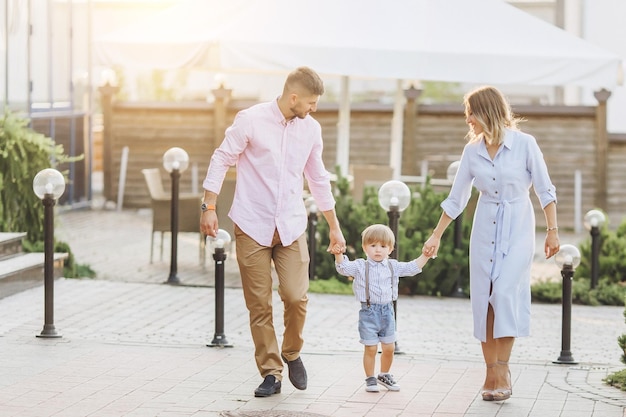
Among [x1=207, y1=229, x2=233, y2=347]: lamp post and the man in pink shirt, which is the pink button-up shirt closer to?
Answer: the man in pink shirt

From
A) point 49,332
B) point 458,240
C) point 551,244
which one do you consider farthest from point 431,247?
point 458,240

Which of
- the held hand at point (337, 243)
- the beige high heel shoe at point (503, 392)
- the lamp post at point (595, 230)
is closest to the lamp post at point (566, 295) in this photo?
the beige high heel shoe at point (503, 392)

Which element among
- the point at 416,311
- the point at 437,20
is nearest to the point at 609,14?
the point at 437,20

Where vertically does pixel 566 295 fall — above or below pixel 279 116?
Answer: below

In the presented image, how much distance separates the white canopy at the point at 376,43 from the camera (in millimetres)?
12734

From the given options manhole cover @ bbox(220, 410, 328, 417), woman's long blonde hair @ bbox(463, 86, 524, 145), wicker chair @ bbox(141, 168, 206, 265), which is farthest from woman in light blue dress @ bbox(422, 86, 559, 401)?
wicker chair @ bbox(141, 168, 206, 265)

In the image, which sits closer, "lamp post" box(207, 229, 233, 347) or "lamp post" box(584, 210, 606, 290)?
"lamp post" box(207, 229, 233, 347)

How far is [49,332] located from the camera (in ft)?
30.5

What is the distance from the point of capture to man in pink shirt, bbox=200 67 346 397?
7.39 m

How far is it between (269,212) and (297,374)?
0.93 m

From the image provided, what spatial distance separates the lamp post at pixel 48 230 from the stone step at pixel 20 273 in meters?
1.48

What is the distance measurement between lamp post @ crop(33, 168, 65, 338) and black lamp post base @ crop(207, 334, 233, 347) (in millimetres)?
1111

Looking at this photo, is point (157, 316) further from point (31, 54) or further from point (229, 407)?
point (31, 54)

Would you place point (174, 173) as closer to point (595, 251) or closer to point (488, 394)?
point (595, 251)
